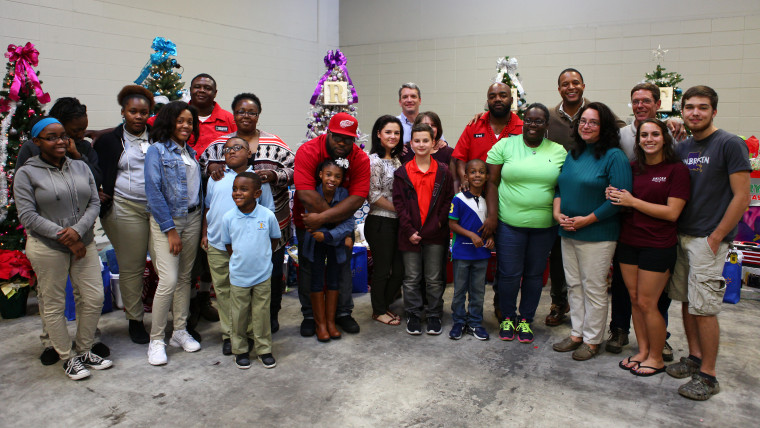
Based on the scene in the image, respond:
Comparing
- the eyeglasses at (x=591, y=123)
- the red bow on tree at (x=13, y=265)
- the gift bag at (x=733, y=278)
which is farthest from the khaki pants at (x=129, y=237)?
the gift bag at (x=733, y=278)

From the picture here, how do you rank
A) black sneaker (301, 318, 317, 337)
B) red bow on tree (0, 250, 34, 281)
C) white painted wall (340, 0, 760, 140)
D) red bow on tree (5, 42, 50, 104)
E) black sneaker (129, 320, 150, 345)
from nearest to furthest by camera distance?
black sneaker (129, 320, 150, 345) < black sneaker (301, 318, 317, 337) < red bow on tree (5, 42, 50, 104) < red bow on tree (0, 250, 34, 281) < white painted wall (340, 0, 760, 140)

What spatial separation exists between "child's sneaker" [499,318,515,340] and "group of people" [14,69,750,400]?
0.05 ft

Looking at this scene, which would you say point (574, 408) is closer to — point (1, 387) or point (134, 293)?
point (134, 293)

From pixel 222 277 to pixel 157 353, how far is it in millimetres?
617

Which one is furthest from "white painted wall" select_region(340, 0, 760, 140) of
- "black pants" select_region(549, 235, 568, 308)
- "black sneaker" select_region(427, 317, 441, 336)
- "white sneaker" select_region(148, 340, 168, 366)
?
"white sneaker" select_region(148, 340, 168, 366)

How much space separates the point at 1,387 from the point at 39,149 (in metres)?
1.39

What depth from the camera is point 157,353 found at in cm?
330

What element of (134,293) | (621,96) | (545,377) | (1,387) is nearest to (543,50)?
(621,96)

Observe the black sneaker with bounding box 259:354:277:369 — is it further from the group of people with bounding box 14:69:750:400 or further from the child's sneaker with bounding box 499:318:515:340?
the child's sneaker with bounding box 499:318:515:340

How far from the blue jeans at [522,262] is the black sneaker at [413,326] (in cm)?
62

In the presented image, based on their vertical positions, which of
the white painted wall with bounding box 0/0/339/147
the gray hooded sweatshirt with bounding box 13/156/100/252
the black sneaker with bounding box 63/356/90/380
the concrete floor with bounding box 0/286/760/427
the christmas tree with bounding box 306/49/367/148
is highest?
the white painted wall with bounding box 0/0/339/147

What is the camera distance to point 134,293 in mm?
3576

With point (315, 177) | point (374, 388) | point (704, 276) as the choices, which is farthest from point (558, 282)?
point (315, 177)

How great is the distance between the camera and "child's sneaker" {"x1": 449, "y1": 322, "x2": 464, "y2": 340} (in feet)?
12.2
